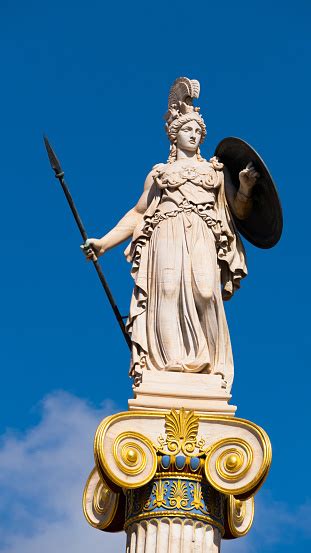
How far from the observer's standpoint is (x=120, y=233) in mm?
17578

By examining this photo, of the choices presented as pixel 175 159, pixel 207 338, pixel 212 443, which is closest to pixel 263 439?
pixel 212 443

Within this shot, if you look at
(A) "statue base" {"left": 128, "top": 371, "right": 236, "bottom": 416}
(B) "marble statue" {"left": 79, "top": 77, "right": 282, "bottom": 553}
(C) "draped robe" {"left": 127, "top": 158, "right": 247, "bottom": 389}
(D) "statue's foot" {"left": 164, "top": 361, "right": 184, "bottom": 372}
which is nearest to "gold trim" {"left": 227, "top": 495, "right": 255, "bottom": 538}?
(B) "marble statue" {"left": 79, "top": 77, "right": 282, "bottom": 553}

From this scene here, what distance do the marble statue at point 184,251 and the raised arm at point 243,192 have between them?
0.01 meters

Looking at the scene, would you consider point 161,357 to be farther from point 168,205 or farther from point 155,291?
point 168,205

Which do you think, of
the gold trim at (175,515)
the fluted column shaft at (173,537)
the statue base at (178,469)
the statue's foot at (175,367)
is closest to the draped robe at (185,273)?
the statue's foot at (175,367)

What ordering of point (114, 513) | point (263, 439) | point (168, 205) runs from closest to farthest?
1. point (263, 439)
2. point (114, 513)
3. point (168, 205)

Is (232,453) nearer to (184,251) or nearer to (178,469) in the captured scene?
(178,469)

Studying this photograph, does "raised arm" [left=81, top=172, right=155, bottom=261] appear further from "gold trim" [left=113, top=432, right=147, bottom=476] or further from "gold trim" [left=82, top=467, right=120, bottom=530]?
"gold trim" [left=113, top=432, right=147, bottom=476]

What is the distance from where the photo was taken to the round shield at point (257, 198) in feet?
55.8

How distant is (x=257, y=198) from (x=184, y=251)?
160 centimetres

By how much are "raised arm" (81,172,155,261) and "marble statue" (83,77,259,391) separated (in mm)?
15

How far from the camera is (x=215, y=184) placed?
56.4 feet

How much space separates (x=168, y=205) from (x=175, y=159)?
3.09ft

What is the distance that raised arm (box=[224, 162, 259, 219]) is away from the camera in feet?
55.8
